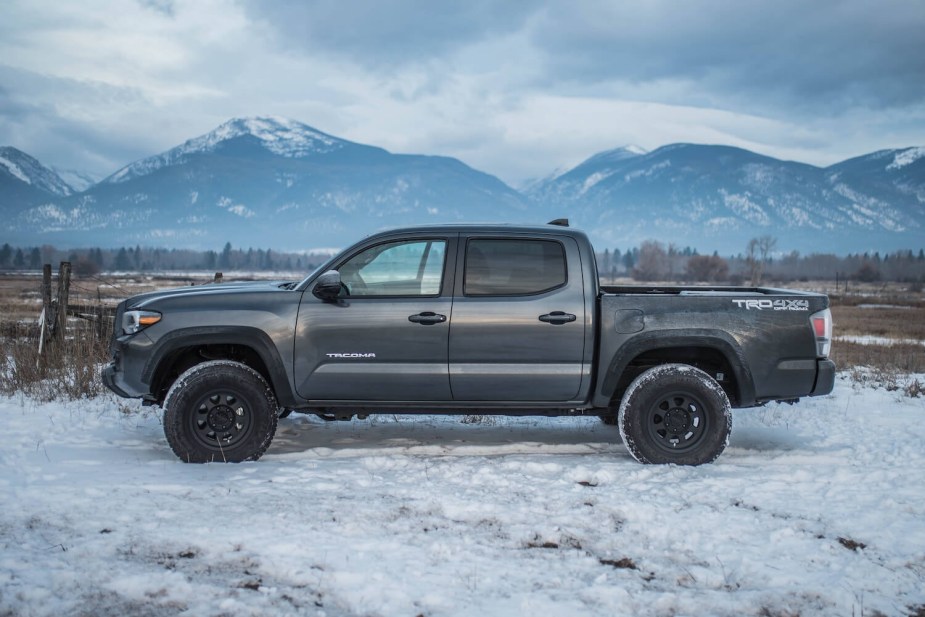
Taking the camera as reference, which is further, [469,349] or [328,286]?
[469,349]

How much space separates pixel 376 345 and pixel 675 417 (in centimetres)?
241

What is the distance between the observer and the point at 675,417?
6.00 m

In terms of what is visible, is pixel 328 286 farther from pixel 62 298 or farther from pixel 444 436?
pixel 62 298

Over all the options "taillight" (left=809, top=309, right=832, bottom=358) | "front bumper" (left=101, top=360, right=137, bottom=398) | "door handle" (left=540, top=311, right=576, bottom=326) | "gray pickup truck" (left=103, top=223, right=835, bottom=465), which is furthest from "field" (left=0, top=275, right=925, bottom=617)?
"door handle" (left=540, top=311, right=576, bottom=326)

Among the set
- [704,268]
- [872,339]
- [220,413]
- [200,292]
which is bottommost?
[872,339]

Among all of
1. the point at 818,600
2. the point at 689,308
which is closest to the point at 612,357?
the point at 689,308

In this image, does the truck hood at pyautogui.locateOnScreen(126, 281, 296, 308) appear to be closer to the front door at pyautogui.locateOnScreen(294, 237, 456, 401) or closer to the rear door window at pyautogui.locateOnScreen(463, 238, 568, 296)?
the front door at pyautogui.locateOnScreen(294, 237, 456, 401)

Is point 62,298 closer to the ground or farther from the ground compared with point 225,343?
farther from the ground

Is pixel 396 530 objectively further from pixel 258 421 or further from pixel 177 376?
pixel 177 376

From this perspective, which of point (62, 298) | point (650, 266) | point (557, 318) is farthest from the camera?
point (650, 266)

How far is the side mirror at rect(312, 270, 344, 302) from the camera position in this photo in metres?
5.73

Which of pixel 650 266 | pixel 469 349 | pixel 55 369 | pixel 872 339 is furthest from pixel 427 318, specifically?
pixel 650 266

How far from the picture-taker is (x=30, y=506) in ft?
15.7

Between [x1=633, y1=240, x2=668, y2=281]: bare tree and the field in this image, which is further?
[x1=633, y1=240, x2=668, y2=281]: bare tree
